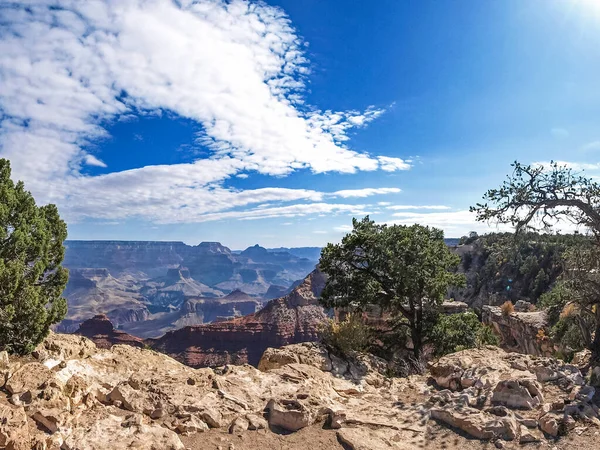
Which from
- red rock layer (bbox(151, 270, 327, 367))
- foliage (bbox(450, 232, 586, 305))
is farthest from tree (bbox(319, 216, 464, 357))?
red rock layer (bbox(151, 270, 327, 367))

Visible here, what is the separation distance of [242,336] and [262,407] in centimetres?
10525

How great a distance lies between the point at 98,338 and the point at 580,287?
5261 inches

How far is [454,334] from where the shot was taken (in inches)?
670

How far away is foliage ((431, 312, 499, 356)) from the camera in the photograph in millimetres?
16812

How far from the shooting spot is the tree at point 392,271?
1633 centimetres

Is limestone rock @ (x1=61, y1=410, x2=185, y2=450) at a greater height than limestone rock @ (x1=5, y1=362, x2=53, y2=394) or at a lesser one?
lesser

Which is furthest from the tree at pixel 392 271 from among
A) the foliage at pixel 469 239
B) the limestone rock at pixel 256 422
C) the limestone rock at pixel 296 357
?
the foliage at pixel 469 239

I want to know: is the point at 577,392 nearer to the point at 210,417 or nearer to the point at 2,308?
the point at 210,417

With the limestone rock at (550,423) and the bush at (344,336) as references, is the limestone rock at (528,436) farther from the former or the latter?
the bush at (344,336)

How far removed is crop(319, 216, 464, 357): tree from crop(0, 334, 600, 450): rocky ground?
5.57 metres

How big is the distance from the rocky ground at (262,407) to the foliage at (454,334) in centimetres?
578

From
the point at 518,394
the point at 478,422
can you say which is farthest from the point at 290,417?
the point at 518,394

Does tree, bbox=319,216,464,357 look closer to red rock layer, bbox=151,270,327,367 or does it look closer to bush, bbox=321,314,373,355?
bush, bbox=321,314,373,355

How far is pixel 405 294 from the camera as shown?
53.9ft
